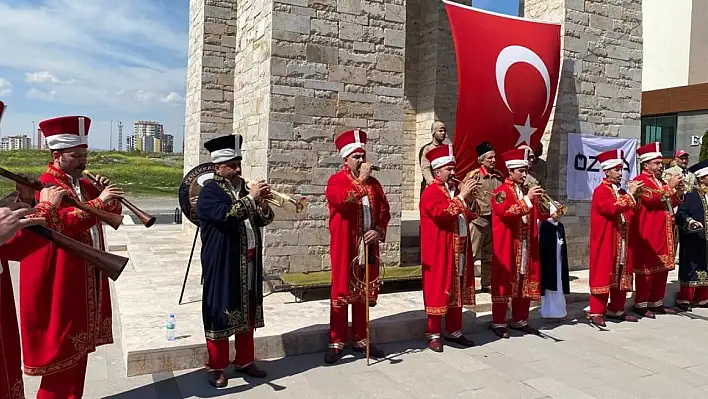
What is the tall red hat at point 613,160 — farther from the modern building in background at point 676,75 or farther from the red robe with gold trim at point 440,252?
the modern building in background at point 676,75

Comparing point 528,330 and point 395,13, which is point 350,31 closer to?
point 395,13

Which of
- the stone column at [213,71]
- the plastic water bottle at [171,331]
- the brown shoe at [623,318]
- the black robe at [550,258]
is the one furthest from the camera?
the stone column at [213,71]

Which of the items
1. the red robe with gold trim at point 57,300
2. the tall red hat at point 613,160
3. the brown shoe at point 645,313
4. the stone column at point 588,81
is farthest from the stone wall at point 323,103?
the red robe with gold trim at point 57,300

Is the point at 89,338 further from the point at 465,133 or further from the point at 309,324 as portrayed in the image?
the point at 465,133

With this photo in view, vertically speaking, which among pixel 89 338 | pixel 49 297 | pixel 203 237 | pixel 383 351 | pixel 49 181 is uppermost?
pixel 49 181

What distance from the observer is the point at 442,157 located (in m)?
4.97

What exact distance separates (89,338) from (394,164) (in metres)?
4.80

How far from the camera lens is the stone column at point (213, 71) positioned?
10.1 metres

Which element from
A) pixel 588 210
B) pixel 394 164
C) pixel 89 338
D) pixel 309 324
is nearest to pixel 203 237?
pixel 89 338

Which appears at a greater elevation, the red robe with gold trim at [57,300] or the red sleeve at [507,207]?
the red sleeve at [507,207]

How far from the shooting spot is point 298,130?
6785 millimetres

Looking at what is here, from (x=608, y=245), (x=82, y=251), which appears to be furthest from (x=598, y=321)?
(x=82, y=251)

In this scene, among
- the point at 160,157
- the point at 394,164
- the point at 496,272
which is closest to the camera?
the point at 496,272

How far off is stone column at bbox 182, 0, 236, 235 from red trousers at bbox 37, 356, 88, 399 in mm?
6941
